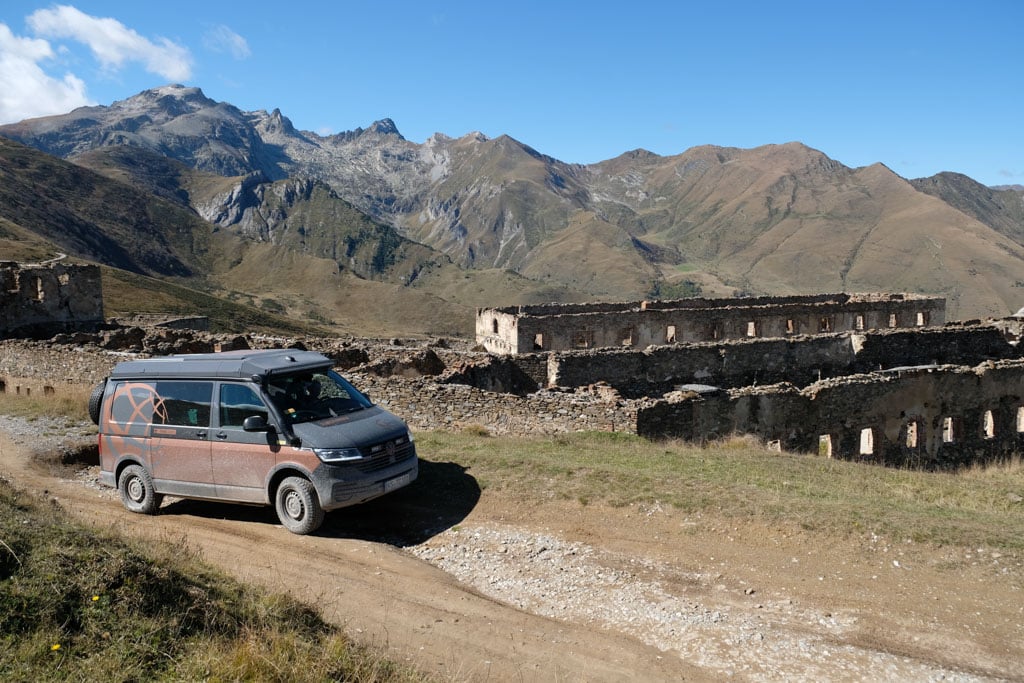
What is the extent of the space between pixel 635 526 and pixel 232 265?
407 feet

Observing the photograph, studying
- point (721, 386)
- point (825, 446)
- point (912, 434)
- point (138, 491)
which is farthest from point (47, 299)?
point (912, 434)

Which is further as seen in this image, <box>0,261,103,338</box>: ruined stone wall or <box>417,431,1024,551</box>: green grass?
<box>0,261,103,338</box>: ruined stone wall

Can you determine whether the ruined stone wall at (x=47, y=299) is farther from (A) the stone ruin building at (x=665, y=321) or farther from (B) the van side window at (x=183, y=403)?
(B) the van side window at (x=183, y=403)

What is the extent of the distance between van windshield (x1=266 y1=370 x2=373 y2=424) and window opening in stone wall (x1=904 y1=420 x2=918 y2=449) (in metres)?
Answer: 17.8

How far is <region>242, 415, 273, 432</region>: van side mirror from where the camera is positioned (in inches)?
361

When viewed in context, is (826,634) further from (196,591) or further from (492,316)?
(492,316)

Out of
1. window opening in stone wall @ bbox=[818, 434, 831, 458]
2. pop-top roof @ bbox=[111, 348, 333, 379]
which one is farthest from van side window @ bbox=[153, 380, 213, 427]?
window opening in stone wall @ bbox=[818, 434, 831, 458]

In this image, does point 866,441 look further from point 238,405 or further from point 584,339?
point 238,405

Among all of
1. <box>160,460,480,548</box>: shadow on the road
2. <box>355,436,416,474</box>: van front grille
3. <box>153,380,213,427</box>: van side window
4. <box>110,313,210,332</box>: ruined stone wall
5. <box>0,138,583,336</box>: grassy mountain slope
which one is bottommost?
<box>160,460,480,548</box>: shadow on the road

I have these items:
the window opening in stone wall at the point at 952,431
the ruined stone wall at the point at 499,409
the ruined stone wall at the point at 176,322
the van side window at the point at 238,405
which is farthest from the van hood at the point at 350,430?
the ruined stone wall at the point at 176,322

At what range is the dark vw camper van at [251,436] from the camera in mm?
9156

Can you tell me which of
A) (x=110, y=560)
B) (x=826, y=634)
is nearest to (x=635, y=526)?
(x=826, y=634)

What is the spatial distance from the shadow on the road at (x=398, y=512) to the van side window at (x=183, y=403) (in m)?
1.54

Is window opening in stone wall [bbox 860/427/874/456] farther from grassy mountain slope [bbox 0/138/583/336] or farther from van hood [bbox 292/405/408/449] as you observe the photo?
grassy mountain slope [bbox 0/138/583/336]
